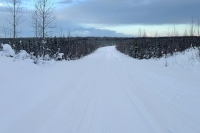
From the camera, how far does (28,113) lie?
23.2ft

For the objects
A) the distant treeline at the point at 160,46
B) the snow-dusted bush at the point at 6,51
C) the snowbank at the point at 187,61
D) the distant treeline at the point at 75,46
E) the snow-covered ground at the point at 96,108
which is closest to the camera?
the snow-covered ground at the point at 96,108

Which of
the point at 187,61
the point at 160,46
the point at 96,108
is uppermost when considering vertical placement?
the point at 160,46

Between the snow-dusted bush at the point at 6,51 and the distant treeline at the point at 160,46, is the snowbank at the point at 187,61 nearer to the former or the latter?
the distant treeline at the point at 160,46

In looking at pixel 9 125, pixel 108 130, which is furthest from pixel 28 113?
pixel 108 130

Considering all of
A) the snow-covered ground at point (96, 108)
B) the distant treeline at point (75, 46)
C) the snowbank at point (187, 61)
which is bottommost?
the snow-covered ground at point (96, 108)

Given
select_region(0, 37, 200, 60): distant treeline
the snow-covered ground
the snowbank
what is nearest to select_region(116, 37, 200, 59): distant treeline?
select_region(0, 37, 200, 60): distant treeline

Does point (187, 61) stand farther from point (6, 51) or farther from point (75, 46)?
point (75, 46)

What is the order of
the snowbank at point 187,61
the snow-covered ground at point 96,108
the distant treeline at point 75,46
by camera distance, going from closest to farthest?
the snow-covered ground at point 96,108
the snowbank at point 187,61
the distant treeline at point 75,46

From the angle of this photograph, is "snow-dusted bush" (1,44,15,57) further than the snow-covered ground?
Yes

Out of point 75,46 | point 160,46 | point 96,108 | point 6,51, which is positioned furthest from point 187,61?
point 75,46

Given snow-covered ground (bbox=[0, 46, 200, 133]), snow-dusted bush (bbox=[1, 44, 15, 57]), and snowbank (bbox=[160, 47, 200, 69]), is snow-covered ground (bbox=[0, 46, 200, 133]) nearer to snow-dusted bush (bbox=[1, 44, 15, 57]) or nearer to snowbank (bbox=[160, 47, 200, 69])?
snow-dusted bush (bbox=[1, 44, 15, 57])

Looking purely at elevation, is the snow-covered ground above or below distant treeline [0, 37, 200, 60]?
below

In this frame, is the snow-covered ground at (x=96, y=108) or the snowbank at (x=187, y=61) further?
the snowbank at (x=187, y=61)

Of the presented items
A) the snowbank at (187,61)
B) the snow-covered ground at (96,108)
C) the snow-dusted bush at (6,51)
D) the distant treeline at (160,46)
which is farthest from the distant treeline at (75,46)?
the snow-covered ground at (96,108)
